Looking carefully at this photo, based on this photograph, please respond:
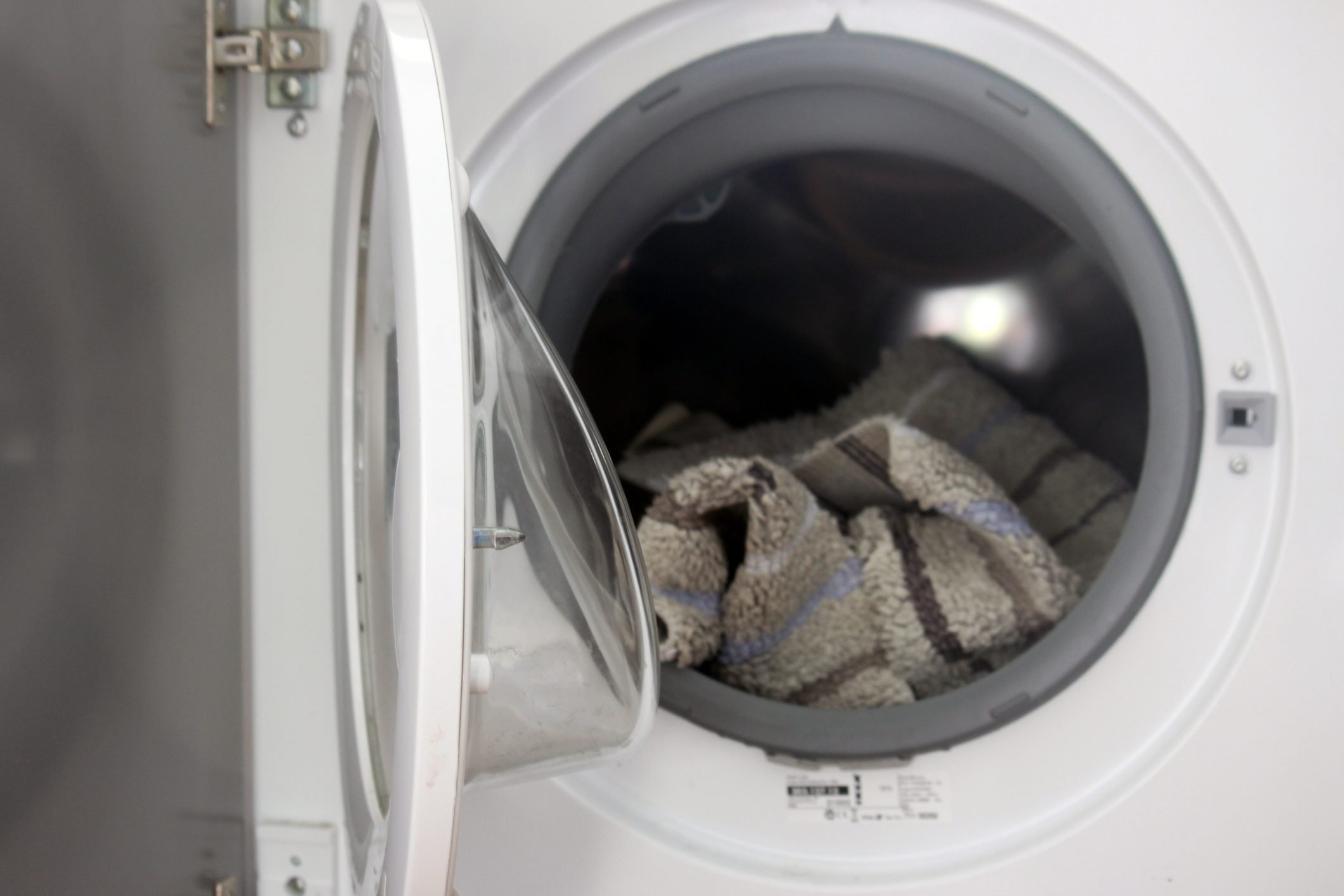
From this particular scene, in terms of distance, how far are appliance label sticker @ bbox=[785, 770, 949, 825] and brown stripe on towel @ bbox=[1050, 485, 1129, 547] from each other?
335mm

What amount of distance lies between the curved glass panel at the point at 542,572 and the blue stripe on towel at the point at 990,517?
31cm

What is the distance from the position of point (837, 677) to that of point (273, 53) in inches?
23.3

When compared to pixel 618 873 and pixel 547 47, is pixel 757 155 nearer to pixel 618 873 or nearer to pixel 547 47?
pixel 547 47

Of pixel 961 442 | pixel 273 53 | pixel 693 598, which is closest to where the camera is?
pixel 273 53

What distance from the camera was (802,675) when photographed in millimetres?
794

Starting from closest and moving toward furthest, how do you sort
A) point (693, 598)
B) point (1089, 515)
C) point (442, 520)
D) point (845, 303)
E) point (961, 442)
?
point (442, 520)
point (693, 598)
point (1089, 515)
point (961, 442)
point (845, 303)

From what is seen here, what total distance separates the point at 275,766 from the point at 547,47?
0.51 m

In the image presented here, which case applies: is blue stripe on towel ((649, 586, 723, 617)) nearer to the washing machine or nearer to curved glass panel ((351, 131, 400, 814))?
the washing machine

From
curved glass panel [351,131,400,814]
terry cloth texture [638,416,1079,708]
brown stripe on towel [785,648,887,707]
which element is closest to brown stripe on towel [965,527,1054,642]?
terry cloth texture [638,416,1079,708]

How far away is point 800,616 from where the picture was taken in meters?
0.81

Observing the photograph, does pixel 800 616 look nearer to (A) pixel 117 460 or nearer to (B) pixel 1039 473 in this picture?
(B) pixel 1039 473

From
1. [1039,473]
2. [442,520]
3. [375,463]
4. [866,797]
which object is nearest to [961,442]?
[1039,473]

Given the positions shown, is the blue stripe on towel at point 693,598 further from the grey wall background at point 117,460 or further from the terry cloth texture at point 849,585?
the grey wall background at point 117,460

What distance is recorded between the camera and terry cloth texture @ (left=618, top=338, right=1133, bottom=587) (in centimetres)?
94
